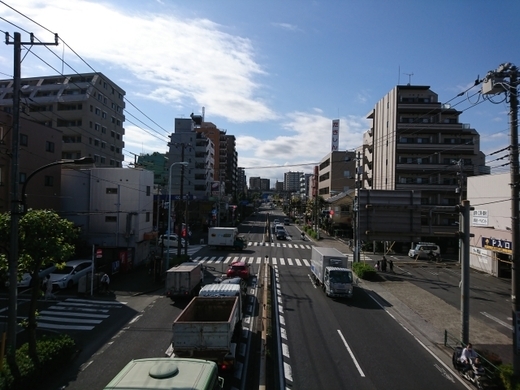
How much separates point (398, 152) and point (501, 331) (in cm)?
3937

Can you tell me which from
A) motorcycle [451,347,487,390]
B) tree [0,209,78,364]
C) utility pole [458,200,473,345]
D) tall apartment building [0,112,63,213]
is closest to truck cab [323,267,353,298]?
utility pole [458,200,473,345]

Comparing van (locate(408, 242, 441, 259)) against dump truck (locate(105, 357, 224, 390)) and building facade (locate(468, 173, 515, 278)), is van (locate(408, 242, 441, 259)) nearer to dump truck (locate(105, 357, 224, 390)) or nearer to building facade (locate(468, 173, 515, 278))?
building facade (locate(468, 173, 515, 278))

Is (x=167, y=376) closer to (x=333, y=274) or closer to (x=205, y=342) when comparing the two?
(x=205, y=342)

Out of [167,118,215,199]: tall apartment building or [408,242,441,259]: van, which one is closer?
[408,242,441,259]: van

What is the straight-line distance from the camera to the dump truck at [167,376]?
6902 millimetres

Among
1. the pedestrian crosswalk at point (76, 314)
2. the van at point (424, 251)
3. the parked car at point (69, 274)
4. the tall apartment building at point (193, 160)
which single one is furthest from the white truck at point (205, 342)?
the tall apartment building at point (193, 160)

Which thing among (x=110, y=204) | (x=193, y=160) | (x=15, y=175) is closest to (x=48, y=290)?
(x=110, y=204)

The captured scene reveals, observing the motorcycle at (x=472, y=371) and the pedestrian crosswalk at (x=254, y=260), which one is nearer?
the motorcycle at (x=472, y=371)

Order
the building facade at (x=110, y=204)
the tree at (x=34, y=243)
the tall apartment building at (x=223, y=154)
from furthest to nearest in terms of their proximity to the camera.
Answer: the tall apartment building at (x=223, y=154) → the building facade at (x=110, y=204) → the tree at (x=34, y=243)

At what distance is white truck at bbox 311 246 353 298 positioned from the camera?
2408 cm

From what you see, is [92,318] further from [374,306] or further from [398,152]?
[398,152]

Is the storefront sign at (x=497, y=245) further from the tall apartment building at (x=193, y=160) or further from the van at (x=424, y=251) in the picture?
the tall apartment building at (x=193, y=160)

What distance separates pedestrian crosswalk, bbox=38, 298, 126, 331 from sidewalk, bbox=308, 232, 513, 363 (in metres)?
15.9

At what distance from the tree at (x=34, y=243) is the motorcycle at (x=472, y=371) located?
13945 mm
